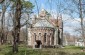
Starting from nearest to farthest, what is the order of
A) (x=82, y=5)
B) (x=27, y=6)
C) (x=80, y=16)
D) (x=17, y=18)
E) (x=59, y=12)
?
1. (x=59, y=12)
2. (x=82, y=5)
3. (x=80, y=16)
4. (x=17, y=18)
5. (x=27, y=6)

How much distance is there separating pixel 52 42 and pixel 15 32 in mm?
37375

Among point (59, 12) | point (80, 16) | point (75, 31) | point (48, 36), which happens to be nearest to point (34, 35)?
point (48, 36)

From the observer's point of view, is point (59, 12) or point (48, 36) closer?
Result: point (59, 12)

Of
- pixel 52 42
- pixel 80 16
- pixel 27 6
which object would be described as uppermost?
pixel 27 6

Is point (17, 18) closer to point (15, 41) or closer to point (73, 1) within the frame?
point (15, 41)

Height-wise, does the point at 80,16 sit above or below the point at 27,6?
below

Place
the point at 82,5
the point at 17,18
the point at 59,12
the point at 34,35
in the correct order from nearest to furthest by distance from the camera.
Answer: the point at 59,12 < the point at 82,5 < the point at 17,18 < the point at 34,35

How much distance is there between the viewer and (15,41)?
26.5 meters

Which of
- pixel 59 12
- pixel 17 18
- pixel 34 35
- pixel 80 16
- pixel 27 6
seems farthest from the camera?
pixel 34 35

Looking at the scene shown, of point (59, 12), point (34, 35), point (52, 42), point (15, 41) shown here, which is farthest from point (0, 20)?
point (59, 12)

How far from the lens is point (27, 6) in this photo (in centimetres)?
4822

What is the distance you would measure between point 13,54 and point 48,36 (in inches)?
1481

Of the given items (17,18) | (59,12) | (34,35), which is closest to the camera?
(59,12)

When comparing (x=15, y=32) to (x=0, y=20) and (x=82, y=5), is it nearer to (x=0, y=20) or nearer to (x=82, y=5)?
(x=82, y=5)
